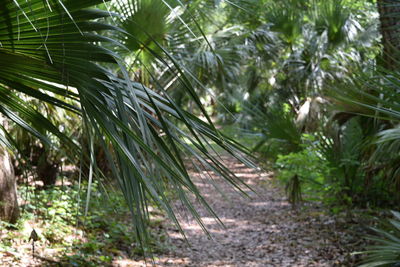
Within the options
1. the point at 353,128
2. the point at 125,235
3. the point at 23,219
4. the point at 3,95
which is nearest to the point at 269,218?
the point at 353,128

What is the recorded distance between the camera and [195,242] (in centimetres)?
610

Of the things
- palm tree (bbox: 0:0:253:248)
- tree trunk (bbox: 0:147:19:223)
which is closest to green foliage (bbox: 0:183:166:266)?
tree trunk (bbox: 0:147:19:223)

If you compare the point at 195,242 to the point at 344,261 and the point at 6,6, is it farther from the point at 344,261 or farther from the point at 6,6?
the point at 6,6

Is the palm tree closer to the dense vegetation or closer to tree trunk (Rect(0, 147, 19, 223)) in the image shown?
the dense vegetation

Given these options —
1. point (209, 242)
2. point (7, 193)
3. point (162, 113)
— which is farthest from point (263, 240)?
point (162, 113)

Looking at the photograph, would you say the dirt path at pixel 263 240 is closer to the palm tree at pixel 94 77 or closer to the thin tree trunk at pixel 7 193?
the thin tree trunk at pixel 7 193

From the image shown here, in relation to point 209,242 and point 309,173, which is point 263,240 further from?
point 309,173

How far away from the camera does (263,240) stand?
6.20 metres

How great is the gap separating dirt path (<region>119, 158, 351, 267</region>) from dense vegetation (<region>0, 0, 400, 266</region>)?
0.38m

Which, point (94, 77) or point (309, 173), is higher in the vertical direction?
point (94, 77)

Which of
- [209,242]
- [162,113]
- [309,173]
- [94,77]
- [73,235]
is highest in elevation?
[94,77]

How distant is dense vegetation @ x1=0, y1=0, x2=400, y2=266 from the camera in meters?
1.58

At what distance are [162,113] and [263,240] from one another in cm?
413

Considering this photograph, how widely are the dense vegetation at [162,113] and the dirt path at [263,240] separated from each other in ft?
1.26
